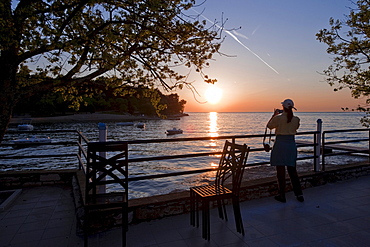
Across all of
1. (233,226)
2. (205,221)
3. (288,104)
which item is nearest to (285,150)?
(288,104)

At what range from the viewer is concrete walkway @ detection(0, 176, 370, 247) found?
2982 mm

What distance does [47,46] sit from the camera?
338cm

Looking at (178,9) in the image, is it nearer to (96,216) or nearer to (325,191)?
(96,216)

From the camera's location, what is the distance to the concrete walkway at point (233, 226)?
117 inches

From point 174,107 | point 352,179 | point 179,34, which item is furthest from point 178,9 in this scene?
point 174,107

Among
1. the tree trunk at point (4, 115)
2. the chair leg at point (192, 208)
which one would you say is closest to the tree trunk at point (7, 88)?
the tree trunk at point (4, 115)

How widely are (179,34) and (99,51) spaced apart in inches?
58.3

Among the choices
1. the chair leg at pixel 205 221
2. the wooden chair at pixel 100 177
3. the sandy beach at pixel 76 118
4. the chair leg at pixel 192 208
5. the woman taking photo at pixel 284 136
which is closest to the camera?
the wooden chair at pixel 100 177

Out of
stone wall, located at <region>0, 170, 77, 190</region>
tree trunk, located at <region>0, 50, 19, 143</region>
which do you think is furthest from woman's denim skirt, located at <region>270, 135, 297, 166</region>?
stone wall, located at <region>0, 170, 77, 190</region>

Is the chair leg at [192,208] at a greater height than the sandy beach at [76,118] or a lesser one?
greater

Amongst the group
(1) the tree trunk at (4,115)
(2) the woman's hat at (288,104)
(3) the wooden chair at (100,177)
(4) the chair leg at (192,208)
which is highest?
A: (2) the woman's hat at (288,104)

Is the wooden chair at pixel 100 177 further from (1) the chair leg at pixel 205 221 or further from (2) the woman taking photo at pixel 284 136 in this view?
(2) the woman taking photo at pixel 284 136

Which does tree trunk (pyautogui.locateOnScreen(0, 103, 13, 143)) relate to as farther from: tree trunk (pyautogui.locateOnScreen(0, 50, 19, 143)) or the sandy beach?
the sandy beach

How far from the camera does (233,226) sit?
133 inches
